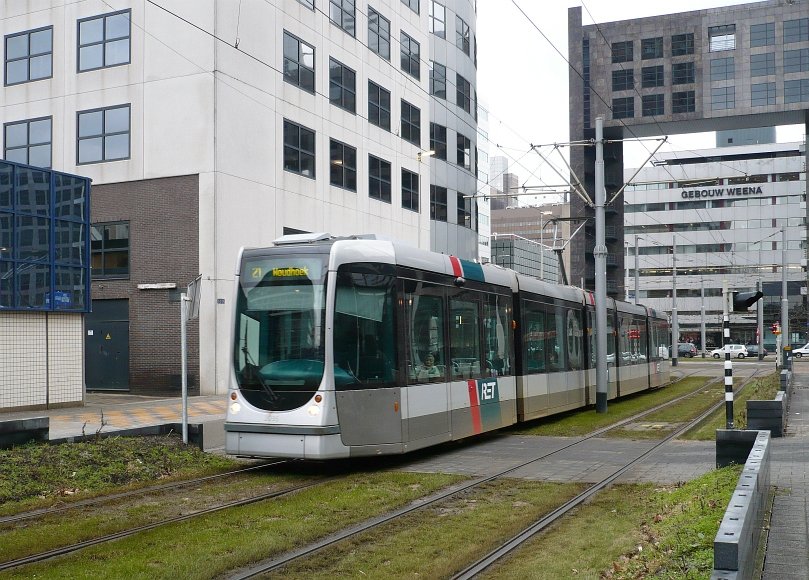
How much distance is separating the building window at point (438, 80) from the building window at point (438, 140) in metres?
1.64

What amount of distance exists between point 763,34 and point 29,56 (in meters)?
47.6

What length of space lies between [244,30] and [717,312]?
8118cm

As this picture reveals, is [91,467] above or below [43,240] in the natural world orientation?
below

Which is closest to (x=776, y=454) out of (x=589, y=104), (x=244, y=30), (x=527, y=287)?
(x=527, y=287)

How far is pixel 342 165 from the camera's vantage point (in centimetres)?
3447

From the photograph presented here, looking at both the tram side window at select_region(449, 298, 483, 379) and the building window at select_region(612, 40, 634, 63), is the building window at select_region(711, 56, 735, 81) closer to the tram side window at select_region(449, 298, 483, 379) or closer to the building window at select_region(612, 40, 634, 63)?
the building window at select_region(612, 40, 634, 63)

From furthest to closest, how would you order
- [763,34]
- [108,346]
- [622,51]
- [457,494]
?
1. [622,51]
2. [763,34]
3. [108,346]
4. [457,494]

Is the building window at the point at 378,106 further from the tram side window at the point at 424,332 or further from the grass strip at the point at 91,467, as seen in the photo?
the grass strip at the point at 91,467

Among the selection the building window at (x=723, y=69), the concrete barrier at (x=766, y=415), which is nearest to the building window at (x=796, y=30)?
the building window at (x=723, y=69)

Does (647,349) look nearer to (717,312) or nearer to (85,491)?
(85,491)

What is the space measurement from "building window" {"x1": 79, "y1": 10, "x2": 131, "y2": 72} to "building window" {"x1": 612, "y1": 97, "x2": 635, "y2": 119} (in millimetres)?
43558

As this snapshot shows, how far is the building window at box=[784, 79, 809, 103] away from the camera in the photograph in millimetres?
61219

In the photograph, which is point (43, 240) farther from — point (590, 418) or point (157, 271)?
point (590, 418)

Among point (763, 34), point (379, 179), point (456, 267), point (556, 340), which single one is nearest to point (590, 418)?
point (556, 340)
